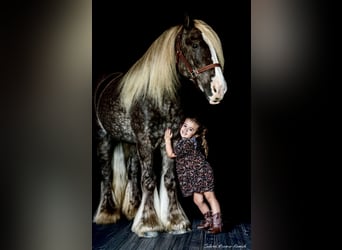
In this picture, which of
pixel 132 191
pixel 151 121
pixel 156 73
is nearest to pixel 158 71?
pixel 156 73

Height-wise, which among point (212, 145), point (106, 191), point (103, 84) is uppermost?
point (103, 84)

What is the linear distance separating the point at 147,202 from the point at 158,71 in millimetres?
740

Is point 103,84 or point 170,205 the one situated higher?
point 103,84

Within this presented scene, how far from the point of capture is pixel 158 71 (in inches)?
95.2

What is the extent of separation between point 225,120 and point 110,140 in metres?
0.66

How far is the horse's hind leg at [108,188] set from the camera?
95.0 inches

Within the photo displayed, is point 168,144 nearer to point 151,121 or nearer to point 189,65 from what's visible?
point 151,121
